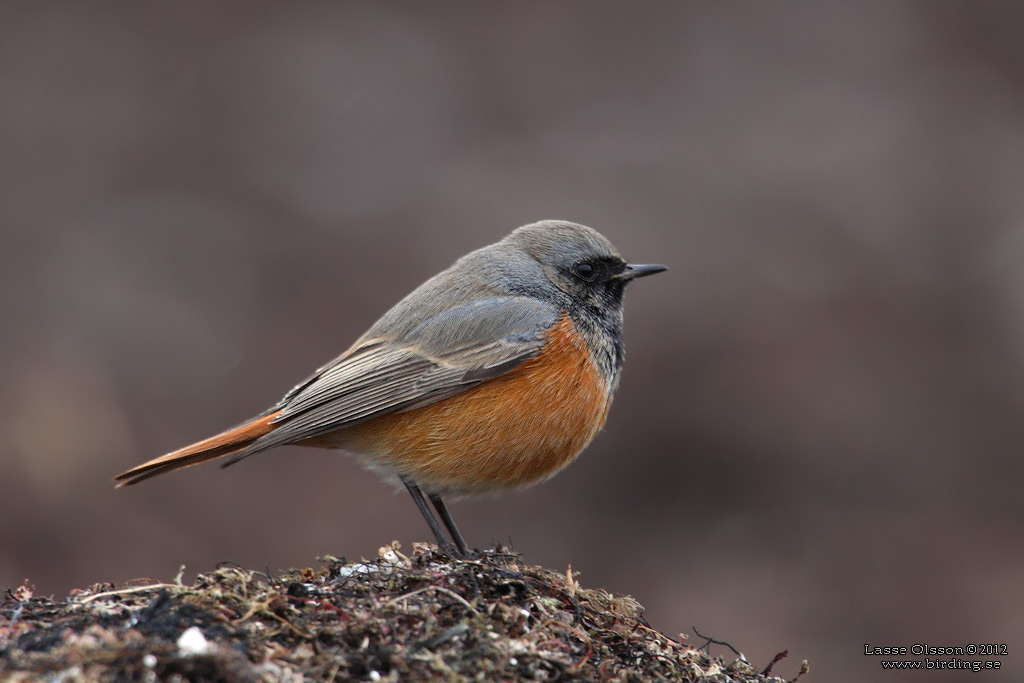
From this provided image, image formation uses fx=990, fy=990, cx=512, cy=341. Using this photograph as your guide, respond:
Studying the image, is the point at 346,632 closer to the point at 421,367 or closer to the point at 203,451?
the point at 203,451

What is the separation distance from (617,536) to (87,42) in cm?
1000

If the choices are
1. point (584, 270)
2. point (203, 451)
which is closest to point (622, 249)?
point (584, 270)

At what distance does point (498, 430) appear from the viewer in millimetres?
5270

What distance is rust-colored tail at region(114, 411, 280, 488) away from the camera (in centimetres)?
504

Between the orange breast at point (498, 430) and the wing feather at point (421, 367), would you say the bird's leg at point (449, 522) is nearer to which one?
the orange breast at point (498, 430)

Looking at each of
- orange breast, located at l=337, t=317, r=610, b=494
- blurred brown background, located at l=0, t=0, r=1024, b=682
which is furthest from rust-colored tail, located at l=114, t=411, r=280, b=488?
blurred brown background, located at l=0, t=0, r=1024, b=682

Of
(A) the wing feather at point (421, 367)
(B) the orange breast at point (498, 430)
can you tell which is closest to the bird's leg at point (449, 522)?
(B) the orange breast at point (498, 430)

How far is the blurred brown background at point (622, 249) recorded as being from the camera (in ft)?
30.2

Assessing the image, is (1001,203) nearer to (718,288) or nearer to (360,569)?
(718,288)

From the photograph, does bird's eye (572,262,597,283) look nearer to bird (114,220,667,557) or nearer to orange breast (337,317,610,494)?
bird (114,220,667,557)

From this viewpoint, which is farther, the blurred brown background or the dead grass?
the blurred brown background

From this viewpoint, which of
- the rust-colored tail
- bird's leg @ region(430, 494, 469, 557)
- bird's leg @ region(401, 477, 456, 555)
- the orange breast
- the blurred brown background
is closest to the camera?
the rust-colored tail

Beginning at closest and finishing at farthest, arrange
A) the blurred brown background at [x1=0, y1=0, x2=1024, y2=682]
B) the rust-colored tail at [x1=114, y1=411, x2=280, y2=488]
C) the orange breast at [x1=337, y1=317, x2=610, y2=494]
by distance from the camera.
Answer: the rust-colored tail at [x1=114, y1=411, x2=280, y2=488]
the orange breast at [x1=337, y1=317, x2=610, y2=494]
the blurred brown background at [x1=0, y1=0, x2=1024, y2=682]

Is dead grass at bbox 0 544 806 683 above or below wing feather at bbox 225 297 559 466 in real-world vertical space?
below
